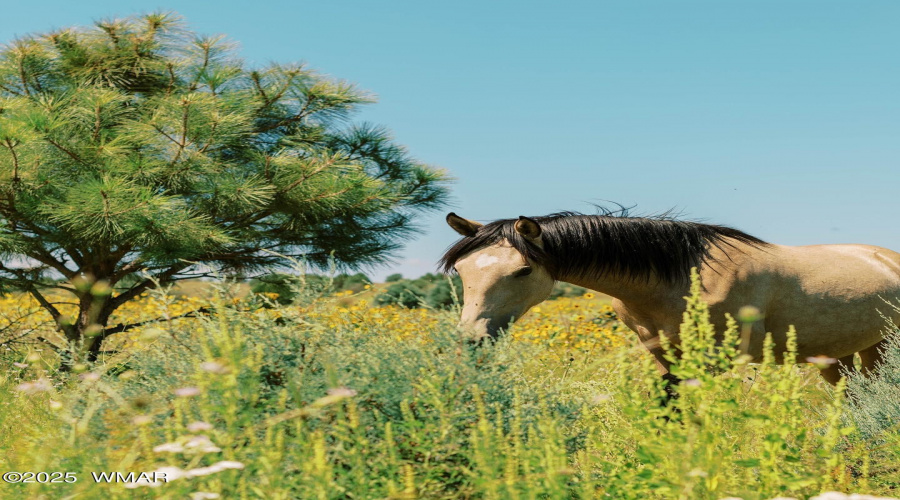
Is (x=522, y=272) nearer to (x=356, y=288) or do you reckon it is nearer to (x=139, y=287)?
(x=139, y=287)

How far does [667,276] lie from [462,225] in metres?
1.11

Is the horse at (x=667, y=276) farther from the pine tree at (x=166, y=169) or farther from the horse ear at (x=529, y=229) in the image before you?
the pine tree at (x=166, y=169)

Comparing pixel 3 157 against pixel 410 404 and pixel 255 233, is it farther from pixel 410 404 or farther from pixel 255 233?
pixel 410 404

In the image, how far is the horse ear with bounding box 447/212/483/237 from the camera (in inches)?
133

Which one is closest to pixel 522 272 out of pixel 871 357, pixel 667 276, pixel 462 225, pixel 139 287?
pixel 462 225

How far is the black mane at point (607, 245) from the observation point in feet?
10.6

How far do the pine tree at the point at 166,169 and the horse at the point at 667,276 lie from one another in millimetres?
2619

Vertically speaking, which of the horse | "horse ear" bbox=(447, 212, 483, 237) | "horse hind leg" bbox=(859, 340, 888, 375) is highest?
"horse ear" bbox=(447, 212, 483, 237)

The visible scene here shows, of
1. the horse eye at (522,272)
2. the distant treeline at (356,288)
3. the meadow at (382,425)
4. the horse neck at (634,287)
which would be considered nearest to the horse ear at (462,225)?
the distant treeline at (356,288)

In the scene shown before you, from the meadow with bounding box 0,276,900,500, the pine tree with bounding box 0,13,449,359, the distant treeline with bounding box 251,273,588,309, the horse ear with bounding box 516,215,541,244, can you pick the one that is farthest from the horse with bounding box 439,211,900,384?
the pine tree with bounding box 0,13,449,359

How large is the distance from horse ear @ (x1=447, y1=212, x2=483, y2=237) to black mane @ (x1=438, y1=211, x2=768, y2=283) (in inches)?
4.2

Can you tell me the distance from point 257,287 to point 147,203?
2.98 meters

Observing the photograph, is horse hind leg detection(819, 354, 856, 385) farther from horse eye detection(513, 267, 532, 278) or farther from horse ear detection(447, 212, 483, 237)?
horse ear detection(447, 212, 483, 237)

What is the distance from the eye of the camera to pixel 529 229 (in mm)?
3158
